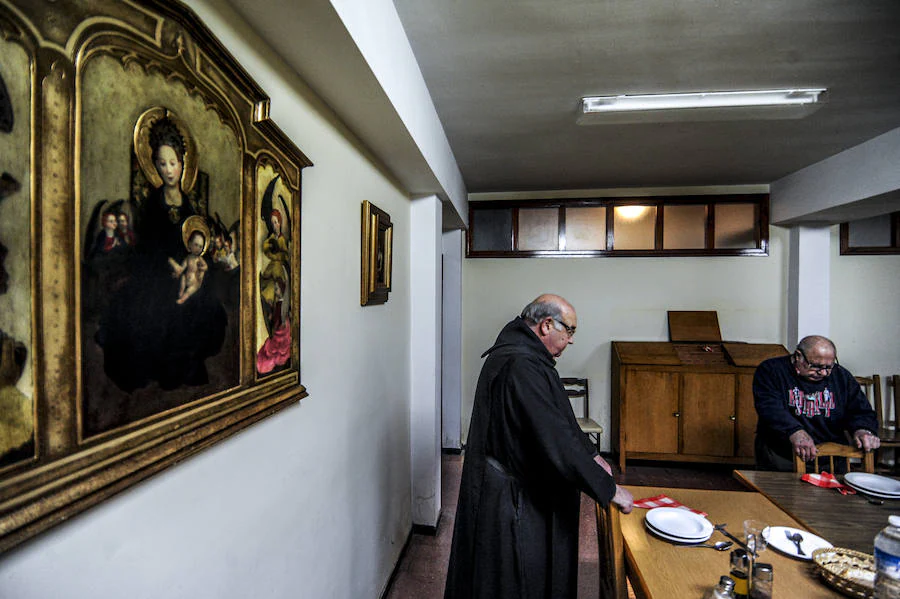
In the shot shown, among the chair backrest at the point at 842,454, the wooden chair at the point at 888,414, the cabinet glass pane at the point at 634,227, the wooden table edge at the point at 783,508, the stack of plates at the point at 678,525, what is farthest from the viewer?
the cabinet glass pane at the point at 634,227

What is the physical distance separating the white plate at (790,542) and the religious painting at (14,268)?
1.93 meters

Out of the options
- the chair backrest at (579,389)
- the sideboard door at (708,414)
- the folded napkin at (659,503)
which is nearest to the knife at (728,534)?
the folded napkin at (659,503)

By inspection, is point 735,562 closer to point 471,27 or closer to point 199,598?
point 199,598

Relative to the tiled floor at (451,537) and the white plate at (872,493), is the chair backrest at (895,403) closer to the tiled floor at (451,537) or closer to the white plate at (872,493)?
the tiled floor at (451,537)

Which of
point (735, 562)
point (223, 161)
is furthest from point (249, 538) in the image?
point (735, 562)

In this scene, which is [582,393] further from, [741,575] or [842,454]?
[741,575]

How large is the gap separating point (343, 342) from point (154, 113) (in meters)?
1.16

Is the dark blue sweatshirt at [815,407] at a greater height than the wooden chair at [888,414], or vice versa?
the dark blue sweatshirt at [815,407]

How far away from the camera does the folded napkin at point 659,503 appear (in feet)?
5.73

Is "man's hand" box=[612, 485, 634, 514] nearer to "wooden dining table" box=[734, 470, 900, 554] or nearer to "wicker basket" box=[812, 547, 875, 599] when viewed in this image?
"wicker basket" box=[812, 547, 875, 599]

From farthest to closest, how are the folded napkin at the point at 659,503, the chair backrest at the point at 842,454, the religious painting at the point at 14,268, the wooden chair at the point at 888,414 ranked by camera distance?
the wooden chair at the point at 888,414, the chair backrest at the point at 842,454, the folded napkin at the point at 659,503, the religious painting at the point at 14,268

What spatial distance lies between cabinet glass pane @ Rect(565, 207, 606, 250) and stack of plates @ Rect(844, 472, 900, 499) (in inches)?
114

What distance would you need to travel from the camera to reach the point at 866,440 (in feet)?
7.31

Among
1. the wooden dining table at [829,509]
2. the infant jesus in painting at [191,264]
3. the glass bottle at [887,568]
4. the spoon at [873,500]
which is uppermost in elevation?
the infant jesus in painting at [191,264]
